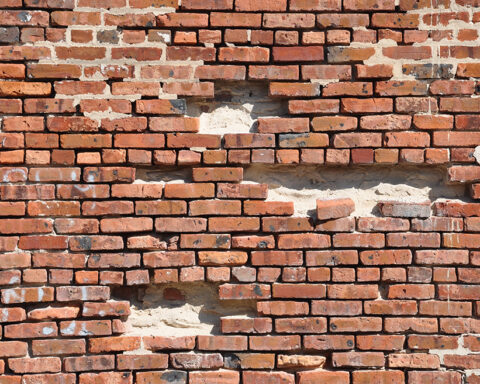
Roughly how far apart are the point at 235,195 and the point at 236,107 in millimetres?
459

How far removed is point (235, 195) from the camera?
277 centimetres

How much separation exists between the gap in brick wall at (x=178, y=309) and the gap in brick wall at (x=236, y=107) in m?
0.82

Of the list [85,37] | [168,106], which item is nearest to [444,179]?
[168,106]

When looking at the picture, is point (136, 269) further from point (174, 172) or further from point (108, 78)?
point (108, 78)

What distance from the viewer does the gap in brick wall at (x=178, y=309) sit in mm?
2770

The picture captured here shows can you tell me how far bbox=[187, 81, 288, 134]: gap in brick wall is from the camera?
2.82m

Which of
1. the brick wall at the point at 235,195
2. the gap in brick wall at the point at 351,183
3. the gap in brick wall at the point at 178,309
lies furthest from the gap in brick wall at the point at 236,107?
the gap in brick wall at the point at 178,309

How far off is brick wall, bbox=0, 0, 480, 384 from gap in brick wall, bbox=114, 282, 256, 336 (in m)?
0.04

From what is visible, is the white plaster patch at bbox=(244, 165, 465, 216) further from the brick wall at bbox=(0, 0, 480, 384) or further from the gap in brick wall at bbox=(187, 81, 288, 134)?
the gap in brick wall at bbox=(187, 81, 288, 134)

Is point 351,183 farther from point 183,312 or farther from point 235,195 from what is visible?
point 183,312

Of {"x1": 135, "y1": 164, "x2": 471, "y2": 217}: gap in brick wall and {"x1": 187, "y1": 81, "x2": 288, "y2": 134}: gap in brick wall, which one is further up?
{"x1": 187, "y1": 81, "x2": 288, "y2": 134}: gap in brick wall

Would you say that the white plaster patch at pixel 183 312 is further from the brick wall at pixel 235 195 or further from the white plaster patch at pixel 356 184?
the white plaster patch at pixel 356 184

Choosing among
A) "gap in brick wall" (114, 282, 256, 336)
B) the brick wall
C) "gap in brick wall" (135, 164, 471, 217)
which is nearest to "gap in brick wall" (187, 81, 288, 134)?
the brick wall

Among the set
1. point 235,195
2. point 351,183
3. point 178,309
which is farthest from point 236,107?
point 178,309
